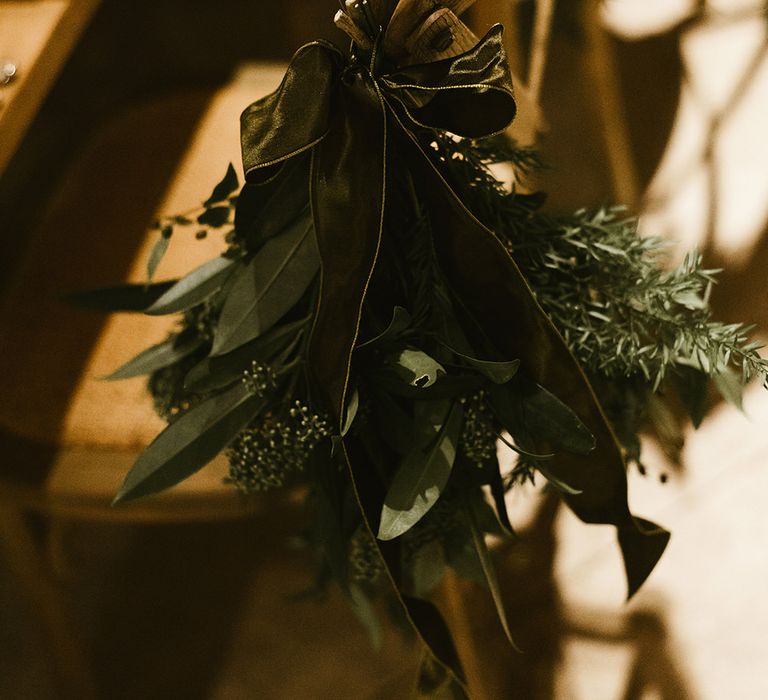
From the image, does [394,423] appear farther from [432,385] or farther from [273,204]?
[273,204]

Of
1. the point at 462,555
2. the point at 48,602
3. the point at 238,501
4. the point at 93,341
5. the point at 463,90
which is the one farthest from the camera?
the point at 48,602

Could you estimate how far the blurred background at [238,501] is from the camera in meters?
0.88

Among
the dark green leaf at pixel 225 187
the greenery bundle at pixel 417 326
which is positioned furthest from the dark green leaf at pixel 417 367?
the dark green leaf at pixel 225 187

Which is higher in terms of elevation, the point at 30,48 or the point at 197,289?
the point at 30,48

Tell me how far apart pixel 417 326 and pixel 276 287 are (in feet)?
0.38

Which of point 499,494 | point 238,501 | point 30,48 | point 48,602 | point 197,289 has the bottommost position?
point 48,602

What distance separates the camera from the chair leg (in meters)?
0.95

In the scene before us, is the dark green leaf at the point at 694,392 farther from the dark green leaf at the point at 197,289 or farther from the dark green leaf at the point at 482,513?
the dark green leaf at the point at 197,289

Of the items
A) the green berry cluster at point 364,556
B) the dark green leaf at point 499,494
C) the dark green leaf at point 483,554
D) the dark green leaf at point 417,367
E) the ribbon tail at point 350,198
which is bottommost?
the green berry cluster at point 364,556

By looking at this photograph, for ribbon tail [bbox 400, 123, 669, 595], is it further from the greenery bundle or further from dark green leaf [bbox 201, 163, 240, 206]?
dark green leaf [bbox 201, 163, 240, 206]

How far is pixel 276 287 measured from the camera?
0.64m

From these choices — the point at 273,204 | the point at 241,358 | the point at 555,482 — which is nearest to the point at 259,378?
the point at 241,358

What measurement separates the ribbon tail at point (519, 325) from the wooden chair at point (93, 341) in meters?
0.34

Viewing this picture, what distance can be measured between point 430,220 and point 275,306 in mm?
139
